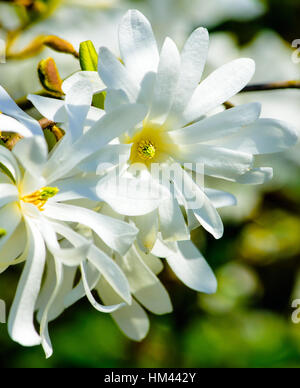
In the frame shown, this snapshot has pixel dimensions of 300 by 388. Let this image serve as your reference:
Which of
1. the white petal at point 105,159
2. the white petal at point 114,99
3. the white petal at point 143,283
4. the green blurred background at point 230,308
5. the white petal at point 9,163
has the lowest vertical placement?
the green blurred background at point 230,308

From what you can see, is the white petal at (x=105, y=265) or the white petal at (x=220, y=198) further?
the white petal at (x=220, y=198)

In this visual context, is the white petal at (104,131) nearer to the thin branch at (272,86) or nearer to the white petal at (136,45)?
the white petal at (136,45)

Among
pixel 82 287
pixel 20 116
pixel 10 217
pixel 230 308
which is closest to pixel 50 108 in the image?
pixel 20 116

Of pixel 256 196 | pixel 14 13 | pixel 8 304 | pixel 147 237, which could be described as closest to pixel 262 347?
pixel 256 196

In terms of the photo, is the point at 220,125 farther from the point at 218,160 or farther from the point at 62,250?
the point at 62,250

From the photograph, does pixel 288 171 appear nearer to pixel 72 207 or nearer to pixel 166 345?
pixel 166 345

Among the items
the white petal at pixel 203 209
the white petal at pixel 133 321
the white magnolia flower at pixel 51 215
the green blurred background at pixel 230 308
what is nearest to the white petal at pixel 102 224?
the white magnolia flower at pixel 51 215
